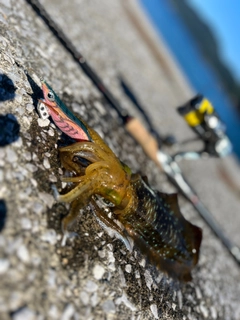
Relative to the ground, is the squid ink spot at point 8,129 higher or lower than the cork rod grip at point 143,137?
higher

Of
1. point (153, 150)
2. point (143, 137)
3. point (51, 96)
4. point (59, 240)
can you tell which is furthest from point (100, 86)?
point (59, 240)

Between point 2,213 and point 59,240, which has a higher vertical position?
point 2,213

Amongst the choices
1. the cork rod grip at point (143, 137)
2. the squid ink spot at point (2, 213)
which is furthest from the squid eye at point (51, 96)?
the cork rod grip at point (143, 137)

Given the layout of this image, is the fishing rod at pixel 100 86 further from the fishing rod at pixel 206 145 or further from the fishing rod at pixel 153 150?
the fishing rod at pixel 206 145

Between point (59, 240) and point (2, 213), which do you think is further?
point (59, 240)

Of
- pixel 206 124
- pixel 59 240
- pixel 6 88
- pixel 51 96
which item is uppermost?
pixel 6 88

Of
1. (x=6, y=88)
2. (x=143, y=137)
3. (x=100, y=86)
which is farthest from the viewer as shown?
(x=143, y=137)

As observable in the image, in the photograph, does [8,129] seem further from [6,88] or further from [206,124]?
[206,124]
